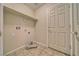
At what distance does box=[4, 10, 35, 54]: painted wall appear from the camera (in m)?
1.53

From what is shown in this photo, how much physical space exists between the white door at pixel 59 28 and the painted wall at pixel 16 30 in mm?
600

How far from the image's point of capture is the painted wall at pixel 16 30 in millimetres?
1526

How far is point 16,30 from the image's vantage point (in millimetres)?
1583

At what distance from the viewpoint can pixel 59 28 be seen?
1.91m

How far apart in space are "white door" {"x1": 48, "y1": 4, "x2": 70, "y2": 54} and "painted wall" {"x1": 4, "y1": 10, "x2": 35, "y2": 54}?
0.60 meters

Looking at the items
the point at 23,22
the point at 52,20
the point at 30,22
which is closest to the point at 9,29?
the point at 23,22

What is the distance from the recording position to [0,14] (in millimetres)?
1105

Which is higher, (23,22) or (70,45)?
(23,22)

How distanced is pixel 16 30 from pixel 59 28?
975 mm

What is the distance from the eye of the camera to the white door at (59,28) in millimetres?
1720

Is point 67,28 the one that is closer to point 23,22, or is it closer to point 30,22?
point 30,22

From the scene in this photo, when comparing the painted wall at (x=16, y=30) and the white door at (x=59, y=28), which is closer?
the painted wall at (x=16, y=30)

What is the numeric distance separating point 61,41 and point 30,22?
83 centimetres

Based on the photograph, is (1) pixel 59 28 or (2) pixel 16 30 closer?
(2) pixel 16 30
